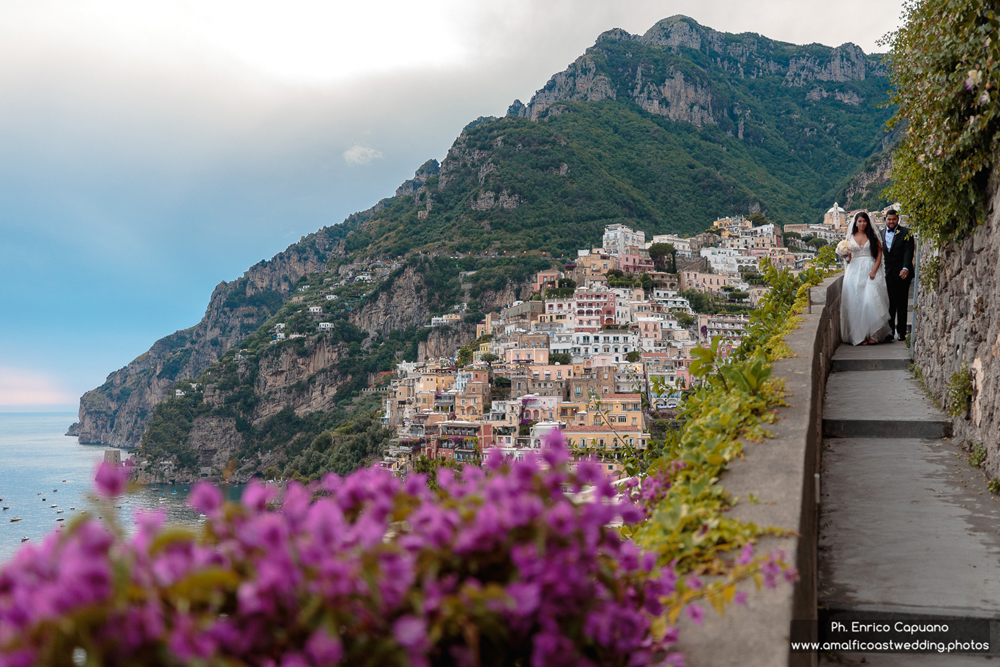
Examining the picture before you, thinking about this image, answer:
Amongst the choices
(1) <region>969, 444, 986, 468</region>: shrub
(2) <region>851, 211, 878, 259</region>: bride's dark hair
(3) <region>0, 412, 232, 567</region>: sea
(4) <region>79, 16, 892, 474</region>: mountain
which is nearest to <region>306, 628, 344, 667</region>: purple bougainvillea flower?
(1) <region>969, 444, 986, 468</region>: shrub

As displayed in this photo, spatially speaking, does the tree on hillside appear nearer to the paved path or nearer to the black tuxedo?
the black tuxedo

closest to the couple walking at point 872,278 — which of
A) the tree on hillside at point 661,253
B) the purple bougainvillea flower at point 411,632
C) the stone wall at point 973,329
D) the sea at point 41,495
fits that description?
the stone wall at point 973,329

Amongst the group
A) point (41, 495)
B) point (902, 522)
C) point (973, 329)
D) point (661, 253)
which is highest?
point (661, 253)

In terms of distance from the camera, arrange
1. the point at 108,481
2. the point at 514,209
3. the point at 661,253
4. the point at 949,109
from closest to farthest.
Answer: the point at 108,481
the point at 949,109
the point at 661,253
the point at 514,209

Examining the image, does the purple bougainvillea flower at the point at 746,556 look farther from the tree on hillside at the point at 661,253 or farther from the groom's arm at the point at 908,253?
the tree on hillside at the point at 661,253

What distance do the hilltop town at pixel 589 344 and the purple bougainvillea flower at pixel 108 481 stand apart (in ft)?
86.2

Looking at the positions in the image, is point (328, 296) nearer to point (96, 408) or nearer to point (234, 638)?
point (96, 408)

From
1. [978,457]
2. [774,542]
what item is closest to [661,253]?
[978,457]

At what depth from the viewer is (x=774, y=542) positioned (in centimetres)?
157

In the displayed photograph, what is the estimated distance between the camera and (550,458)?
3.08 ft

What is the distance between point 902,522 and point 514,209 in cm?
9604

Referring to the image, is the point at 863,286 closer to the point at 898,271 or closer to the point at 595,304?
the point at 898,271

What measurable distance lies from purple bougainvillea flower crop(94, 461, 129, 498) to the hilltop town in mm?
26284

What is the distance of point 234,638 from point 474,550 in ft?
1.00
